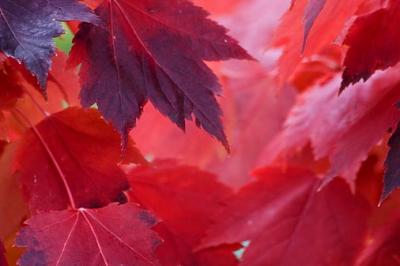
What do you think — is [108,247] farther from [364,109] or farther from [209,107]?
[364,109]

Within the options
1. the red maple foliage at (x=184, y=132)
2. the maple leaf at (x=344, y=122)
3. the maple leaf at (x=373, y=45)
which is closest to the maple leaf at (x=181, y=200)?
the red maple foliage at (x=184, y=132)

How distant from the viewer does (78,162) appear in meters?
0.64

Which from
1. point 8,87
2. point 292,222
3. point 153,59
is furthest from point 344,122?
point 8,87

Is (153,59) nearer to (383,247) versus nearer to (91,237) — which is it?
(91,237)

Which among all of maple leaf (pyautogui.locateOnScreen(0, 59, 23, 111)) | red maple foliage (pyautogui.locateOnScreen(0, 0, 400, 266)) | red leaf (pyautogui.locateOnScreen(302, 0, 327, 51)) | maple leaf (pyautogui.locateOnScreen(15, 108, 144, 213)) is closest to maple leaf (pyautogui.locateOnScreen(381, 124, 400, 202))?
red maple foliage (pyautogui.locateOnScreen(0, 0, 400, 266))

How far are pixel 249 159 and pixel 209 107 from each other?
531 mm

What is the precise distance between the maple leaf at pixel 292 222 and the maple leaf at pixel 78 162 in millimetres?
136

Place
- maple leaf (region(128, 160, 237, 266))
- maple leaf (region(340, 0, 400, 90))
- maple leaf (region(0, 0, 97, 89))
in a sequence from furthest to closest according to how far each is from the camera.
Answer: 1. maple leaf (region(128, 160, 237, 266))
2. maple leaf (region(340, 0, 400, 90))
3. maple leaf (region(0, 0, 97, 89))

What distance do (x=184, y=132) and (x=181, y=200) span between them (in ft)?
0.55

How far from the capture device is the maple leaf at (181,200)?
0.71 meters

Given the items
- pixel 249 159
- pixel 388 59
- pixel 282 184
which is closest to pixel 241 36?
pixel 249 159

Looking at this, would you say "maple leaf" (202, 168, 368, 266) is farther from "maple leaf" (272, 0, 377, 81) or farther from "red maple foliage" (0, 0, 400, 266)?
"maple leaf" (272, 0, 377, 81)

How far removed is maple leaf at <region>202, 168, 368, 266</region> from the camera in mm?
718

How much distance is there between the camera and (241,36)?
1.11 metres
